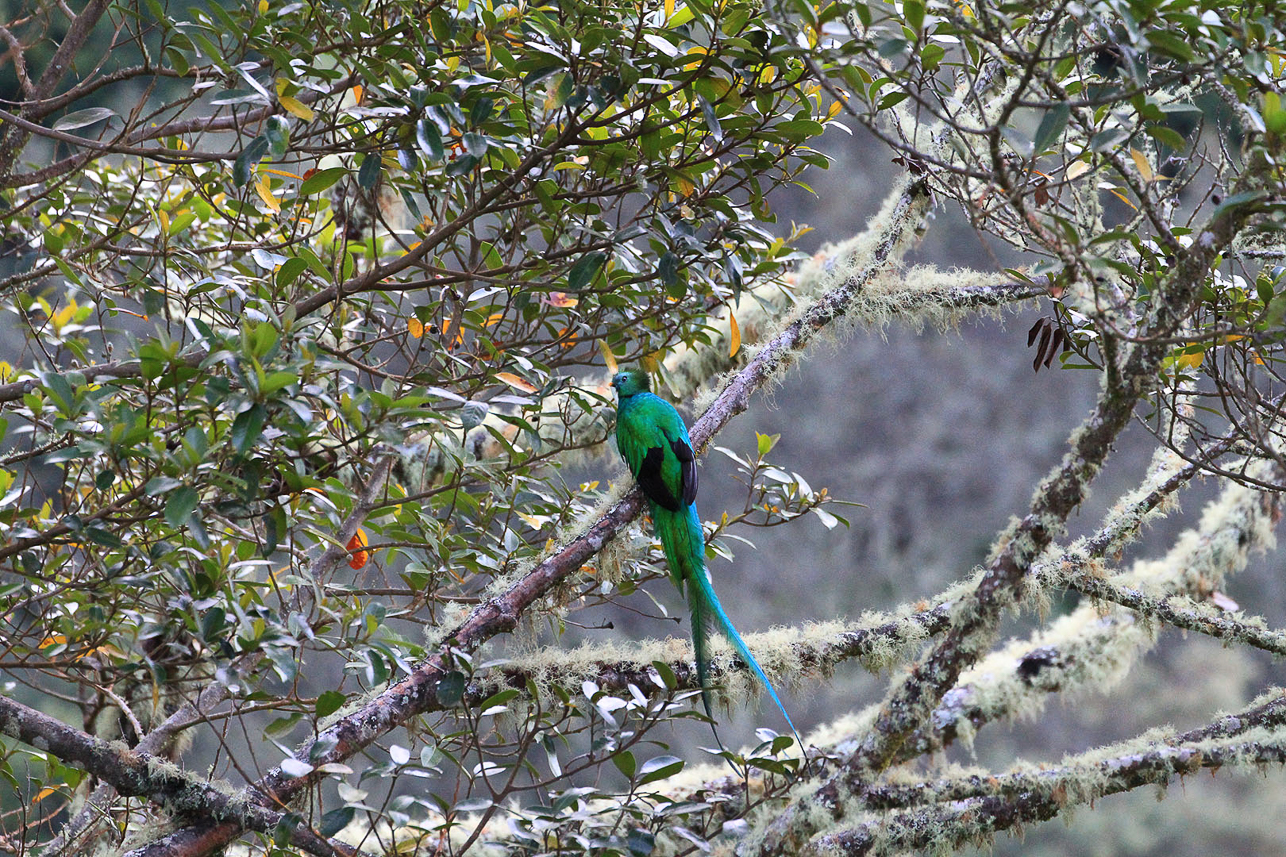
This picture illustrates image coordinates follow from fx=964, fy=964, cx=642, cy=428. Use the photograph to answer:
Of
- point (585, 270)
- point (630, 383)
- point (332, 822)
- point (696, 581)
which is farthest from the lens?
point (630, 383)

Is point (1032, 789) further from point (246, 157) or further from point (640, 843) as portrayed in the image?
point (246, 157)

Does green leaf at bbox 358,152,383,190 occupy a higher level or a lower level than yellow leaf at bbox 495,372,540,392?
higher

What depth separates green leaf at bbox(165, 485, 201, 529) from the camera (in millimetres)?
1306

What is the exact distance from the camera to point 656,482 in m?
2.21

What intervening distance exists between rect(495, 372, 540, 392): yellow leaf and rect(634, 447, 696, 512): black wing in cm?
35

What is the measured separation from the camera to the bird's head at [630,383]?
249cm

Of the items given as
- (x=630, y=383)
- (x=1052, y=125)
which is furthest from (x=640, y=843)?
(x=1052, y=125)

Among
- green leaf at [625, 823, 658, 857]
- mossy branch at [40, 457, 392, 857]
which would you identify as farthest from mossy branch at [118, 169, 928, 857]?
green leaf at [625, 823, 658, 857]

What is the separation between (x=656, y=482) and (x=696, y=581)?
243 mm

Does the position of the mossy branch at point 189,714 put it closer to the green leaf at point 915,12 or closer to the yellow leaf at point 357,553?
the yellow leaf at point 357,553

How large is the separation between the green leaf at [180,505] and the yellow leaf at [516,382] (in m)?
0.68

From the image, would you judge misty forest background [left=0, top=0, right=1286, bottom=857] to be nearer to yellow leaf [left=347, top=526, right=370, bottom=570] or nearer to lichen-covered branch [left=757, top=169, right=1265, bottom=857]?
yellow leaf [left=347, top=526, right=370, bottom=570]

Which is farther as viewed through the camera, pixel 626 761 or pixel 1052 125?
pixel 626 761

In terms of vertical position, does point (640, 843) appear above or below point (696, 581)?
below
